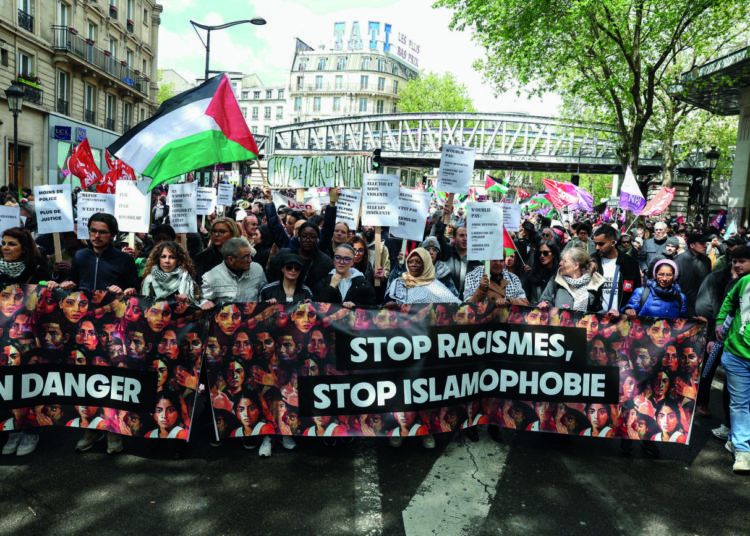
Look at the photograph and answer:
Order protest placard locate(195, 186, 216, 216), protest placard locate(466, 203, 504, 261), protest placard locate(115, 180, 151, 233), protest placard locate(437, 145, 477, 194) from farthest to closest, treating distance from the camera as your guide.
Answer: protest placard locate(195, 186, 216, 216) → protest placard locate(437, 145, 477, 194) → protest placard locate(115, 180, 151, 233) → protest placard locate(466, 203, 504, 261)

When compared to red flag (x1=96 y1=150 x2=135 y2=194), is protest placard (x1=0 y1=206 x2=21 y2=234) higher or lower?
lower

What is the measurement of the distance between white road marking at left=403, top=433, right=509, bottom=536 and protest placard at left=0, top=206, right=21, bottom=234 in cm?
447

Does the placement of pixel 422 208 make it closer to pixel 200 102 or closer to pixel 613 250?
pixel 613 250

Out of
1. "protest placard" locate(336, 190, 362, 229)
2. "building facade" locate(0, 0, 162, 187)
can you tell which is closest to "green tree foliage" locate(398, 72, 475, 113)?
"building facade" locate(0, 0, 162, 187)

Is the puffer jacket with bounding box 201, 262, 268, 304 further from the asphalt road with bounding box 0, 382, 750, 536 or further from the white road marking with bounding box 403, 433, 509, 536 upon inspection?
the white road marking with bounding box 403, 433, 509, 536

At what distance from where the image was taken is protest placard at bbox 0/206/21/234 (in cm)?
570

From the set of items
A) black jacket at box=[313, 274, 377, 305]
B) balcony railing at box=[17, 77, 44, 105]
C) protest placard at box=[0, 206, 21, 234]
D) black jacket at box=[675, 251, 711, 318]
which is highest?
balcony railing at box=[17, 77, 44, 105]

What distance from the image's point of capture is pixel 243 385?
464 centimetres

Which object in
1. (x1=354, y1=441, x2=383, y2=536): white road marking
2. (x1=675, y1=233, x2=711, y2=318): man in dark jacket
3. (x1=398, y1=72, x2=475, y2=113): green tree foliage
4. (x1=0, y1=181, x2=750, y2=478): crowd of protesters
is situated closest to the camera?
(x1=354, y1=441, x2=383, y2=536): white road marking

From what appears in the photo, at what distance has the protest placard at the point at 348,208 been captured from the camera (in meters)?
8.34

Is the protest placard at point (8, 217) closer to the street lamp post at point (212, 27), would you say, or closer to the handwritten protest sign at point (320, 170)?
the handwritten protest sign at point (320, 170)

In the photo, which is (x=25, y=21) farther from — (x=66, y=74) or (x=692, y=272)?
(x=692, y=272)

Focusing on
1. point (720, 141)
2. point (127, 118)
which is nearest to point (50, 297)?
point (720, 141)

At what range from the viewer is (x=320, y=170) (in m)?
10.5
